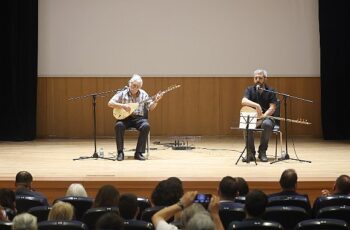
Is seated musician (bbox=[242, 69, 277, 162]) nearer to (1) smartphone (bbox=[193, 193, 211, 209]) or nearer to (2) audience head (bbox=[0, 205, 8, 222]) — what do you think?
(1) smartphone (bbox=[193, 193, 211, 209])

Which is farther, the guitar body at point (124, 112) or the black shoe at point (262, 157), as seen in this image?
the guitar body at point (124, 112)

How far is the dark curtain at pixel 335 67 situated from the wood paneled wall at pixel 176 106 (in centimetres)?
34

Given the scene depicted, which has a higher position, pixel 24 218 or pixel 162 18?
pixel 162 18

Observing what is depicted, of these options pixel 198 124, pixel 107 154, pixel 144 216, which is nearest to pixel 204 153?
pixel 107 154

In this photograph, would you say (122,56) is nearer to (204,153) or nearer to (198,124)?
(198,124)

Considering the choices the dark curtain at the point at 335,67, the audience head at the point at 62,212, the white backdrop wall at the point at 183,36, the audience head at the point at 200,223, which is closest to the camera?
the audience head at the point at 200,223

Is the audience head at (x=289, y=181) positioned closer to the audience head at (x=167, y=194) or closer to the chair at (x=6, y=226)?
the audience head at (x=167, y=194)

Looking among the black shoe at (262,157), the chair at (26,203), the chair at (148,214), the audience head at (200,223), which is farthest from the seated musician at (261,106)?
the audience head at (200,223)

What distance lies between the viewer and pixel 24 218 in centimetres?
419

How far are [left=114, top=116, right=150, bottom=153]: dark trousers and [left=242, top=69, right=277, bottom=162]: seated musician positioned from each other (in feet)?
4.93

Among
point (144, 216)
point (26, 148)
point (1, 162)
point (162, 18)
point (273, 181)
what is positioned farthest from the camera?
point (162, 18)

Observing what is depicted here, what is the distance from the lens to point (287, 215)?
5035 millimetres

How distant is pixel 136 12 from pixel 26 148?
3.43m

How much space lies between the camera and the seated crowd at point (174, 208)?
4.26 metres
